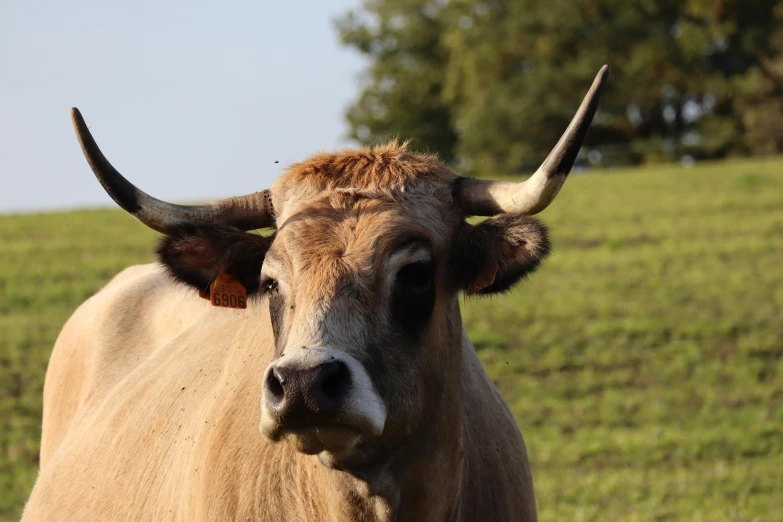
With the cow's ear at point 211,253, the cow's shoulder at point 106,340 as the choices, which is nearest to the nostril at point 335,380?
the cow's ear at point 211,253

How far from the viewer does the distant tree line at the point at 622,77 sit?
47906 mm

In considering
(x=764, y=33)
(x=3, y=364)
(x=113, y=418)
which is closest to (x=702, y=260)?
(x=3, y=364)

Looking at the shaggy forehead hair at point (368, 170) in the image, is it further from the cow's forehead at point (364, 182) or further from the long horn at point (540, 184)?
the long horn at point (540, 184)

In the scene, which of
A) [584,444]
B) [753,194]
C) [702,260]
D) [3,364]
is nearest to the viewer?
[584,444]

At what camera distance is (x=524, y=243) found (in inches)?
185

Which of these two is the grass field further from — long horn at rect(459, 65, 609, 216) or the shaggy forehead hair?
the shaggy forehead hair

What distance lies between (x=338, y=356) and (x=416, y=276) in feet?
2.31

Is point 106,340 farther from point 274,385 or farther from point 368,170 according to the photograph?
point 274,385

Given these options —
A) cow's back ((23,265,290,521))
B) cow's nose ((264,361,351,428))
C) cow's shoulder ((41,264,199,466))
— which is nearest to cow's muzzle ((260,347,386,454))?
cow's nose ((264,361,351,428))

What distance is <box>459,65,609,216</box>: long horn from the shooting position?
13.6ft

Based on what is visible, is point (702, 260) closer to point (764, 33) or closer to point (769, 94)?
point (769, 94)

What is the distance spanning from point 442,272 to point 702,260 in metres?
15.9

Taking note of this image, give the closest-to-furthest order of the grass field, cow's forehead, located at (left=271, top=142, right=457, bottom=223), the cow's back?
cow's forehead, located at (left=271, top=142, right=457, bottom=223)
the cow's back
the grass field

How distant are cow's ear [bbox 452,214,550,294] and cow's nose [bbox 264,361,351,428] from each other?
1100mm
